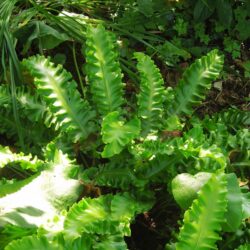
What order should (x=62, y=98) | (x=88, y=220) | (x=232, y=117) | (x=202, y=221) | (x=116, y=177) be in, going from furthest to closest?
(x=232, y=117) → (x=62, y=98) → (x=116, y=177) → (x=88, y=220) → (x=202, y=221)

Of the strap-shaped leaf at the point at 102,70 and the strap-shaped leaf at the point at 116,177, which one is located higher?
the strap-shaped leaf at the point at 102,70

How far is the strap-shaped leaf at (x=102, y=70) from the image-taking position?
7.05ft

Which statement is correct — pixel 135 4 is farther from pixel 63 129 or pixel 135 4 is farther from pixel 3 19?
pixel 63 129

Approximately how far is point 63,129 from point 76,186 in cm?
34

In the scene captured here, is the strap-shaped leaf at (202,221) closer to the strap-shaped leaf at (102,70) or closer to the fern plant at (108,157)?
the fern plant at (108,157)

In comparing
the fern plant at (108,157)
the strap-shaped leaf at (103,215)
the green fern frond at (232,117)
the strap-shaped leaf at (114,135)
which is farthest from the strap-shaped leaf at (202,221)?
the green fern frond at (232,117)

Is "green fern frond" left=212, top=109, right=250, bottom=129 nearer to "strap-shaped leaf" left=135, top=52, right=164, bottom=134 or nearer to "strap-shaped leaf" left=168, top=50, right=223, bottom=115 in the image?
"strap-shaped leaf" left=168, top=50, right=223, bottom=115

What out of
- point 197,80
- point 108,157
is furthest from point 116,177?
point 197,80

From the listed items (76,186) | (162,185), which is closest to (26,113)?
(76,186)

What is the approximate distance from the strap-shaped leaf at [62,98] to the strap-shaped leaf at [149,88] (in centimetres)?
26

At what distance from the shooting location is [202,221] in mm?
1564

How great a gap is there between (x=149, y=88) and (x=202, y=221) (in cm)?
80

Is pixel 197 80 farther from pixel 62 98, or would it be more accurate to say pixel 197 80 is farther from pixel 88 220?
pixel 88 220

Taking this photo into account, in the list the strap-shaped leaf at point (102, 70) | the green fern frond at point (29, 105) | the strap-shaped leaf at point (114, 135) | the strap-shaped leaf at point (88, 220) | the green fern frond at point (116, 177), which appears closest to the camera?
the strap-shaped leaf at point (88, 220)
